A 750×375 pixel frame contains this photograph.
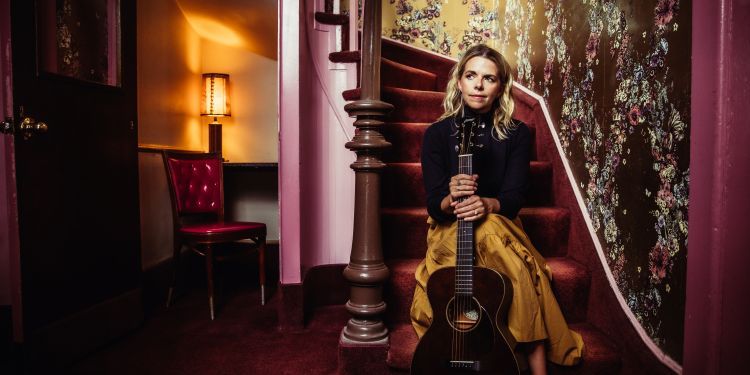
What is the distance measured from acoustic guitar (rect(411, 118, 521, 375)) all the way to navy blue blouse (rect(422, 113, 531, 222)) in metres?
0.23

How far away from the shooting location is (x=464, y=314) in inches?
47.6

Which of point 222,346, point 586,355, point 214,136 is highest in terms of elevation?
point 214,136

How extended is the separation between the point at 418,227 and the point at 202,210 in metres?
1.39

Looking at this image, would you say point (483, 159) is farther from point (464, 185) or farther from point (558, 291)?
point (558, 291)

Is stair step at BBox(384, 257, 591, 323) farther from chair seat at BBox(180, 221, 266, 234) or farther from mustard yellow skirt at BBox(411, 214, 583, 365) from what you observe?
chair seat at BBox(180, 221, 266, 234)

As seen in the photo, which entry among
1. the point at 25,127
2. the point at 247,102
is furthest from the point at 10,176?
the point at 247,102

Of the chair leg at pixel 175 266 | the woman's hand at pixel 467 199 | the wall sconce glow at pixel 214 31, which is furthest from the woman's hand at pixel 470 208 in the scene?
the wall sconce glow at pixel 214 31

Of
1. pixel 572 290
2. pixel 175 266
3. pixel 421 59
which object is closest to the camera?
pixel 572 290

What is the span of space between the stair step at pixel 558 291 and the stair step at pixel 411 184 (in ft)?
1.36

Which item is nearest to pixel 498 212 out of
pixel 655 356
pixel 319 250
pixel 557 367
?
pixel 557 367

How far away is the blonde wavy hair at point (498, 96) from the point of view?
148 centimetres

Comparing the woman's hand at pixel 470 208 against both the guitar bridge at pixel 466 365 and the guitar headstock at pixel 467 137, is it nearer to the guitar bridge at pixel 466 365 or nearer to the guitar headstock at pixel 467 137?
the guitar headstock at pixel 467 137

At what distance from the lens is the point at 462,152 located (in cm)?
128

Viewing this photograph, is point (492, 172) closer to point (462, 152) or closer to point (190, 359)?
point (462, 152)
